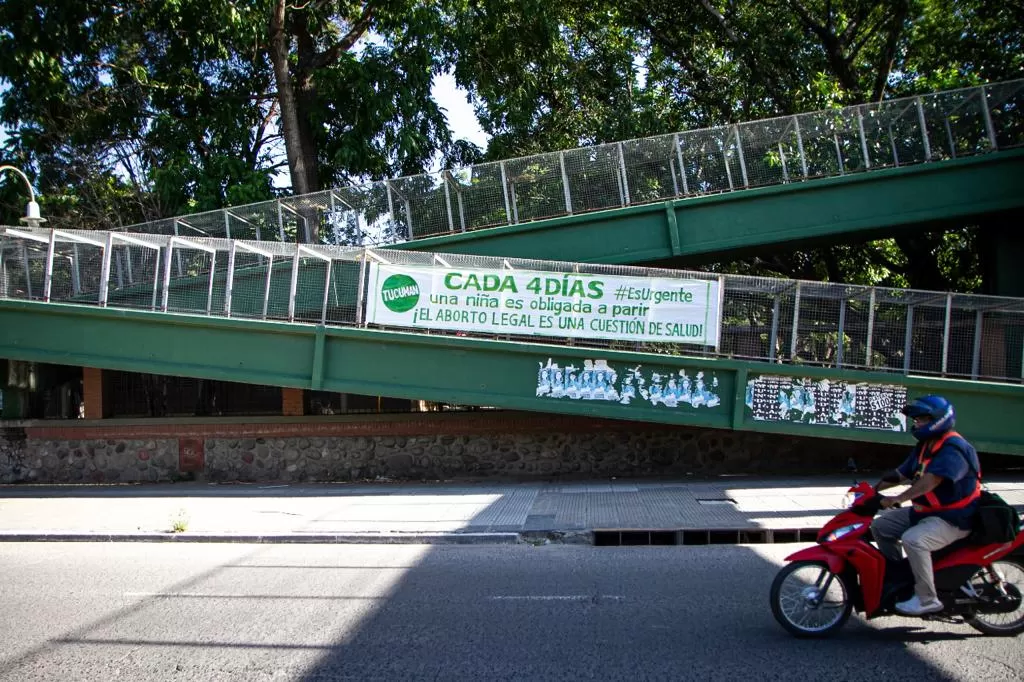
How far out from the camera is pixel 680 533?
367 inches

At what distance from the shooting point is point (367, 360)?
1375 cm

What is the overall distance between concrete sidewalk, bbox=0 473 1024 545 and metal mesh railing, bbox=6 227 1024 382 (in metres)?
2.16

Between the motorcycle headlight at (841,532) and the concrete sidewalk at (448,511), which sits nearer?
the motorcycle headlight at (841,532)

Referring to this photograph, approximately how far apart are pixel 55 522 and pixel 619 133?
13.6 m

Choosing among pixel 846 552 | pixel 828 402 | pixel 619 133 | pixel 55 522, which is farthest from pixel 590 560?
pixel 619 133

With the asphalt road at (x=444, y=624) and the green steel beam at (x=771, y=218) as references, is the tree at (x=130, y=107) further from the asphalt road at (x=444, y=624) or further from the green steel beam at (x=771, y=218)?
the asphalt road at (x=444, y=624)

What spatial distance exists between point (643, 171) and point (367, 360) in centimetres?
628

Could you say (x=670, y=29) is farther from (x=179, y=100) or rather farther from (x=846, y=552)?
(x=846, y=552)

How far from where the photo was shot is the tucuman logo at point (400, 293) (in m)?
13.7

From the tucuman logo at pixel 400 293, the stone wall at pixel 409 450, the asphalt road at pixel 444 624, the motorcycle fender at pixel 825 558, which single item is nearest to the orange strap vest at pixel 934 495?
the motorcycle fender at pixel 825 558

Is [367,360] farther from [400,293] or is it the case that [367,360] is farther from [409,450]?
[409,450]

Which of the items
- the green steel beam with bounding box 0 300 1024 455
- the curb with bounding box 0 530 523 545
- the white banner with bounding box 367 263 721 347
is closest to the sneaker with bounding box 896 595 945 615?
the curb with bounding box 0 530 523 545

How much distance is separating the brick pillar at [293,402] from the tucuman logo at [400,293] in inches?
131

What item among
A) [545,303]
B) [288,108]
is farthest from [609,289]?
[288,108]
